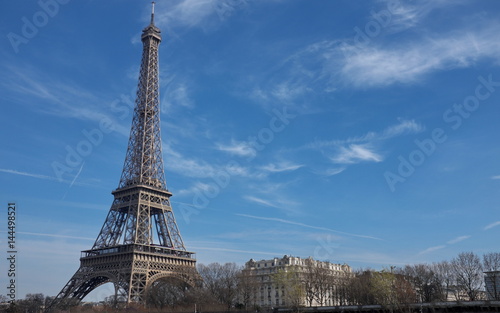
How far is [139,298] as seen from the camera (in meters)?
81.5

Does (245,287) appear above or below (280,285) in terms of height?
below

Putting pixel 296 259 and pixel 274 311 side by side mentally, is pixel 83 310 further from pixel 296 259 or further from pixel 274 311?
pixel 296 259

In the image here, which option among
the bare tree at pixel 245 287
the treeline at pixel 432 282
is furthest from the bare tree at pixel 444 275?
the bare tree at pixel 245 287

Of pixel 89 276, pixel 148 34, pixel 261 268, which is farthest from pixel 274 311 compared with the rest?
pixel 148 34

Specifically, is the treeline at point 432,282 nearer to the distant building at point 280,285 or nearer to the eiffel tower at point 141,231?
the distant building at point 280,285

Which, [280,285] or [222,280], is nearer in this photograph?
[222,280]

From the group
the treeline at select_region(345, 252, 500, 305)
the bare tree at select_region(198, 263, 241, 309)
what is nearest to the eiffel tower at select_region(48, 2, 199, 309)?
the bare tree at select_region(198, 263, 241, 309)

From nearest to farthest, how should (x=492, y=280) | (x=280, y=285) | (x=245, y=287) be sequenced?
(x=492, y=280) < (x=245, y=287) < (x=280, y=285)

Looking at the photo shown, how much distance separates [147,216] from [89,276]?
53.4 ft

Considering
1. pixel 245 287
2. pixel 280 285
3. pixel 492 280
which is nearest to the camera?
pixel 492 280

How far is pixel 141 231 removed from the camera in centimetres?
9281

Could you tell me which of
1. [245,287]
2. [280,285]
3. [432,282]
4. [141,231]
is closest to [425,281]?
[432,282]

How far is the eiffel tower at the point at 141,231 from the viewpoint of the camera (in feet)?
284

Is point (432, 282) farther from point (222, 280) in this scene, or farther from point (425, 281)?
point (222, 280)
